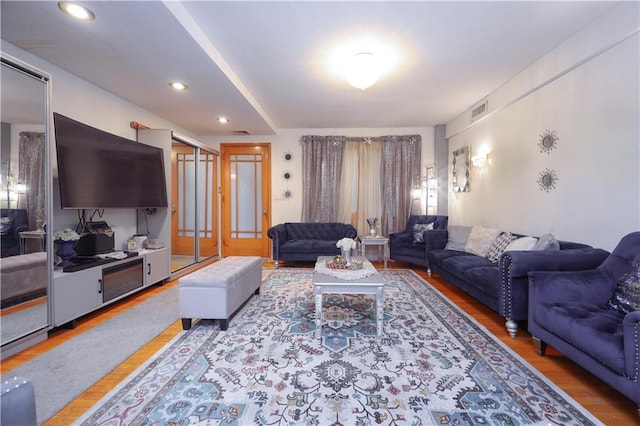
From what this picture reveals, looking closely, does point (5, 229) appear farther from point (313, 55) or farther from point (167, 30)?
point (313, 55)

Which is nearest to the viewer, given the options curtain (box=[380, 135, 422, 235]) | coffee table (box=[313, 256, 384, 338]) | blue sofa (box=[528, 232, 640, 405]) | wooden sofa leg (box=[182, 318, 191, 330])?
blue sofa (box=[528, 232, 640, 405])

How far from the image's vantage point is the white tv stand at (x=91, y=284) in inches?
99.5

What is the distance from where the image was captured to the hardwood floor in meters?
1.60

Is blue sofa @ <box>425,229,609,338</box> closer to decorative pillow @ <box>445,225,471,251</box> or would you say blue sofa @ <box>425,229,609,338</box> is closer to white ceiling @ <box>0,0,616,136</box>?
decorative pillow @ <box>445,225,471,251</box>

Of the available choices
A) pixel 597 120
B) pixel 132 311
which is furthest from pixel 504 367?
pixel 132 311

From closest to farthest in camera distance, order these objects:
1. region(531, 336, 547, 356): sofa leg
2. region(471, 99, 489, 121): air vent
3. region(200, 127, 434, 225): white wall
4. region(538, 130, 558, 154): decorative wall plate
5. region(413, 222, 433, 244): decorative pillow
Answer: region(531, 336, 547, 356): sofa leg
region(538, 130, 558, 154): decorative wall plate
region(471, 99, 489, 121): air vent
region(413, 222, 433, 244): decorative pillow
region(200, 127, 434, 225): white wall

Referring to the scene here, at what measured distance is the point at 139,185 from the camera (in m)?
3.75

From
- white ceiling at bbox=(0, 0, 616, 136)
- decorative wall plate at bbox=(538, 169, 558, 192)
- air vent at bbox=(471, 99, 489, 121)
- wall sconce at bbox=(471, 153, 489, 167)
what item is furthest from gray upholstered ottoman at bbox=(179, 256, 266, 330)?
air vent at bbox=(471, 99, 489, 121)

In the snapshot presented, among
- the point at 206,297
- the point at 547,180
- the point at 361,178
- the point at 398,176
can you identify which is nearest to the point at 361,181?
the point at 361,178

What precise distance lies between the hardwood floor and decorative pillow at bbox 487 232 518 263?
0.62m

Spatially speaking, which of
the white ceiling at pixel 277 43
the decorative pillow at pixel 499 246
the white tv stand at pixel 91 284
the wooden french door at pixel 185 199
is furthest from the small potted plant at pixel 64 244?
the decorative pillow at pixel 499 246

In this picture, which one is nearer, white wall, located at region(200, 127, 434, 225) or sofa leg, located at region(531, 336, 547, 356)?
sofa leg, located at region(531, 336, 547, 356)

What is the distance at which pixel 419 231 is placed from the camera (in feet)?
16.6

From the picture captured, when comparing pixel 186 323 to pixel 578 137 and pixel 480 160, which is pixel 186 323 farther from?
pixel 480 160
